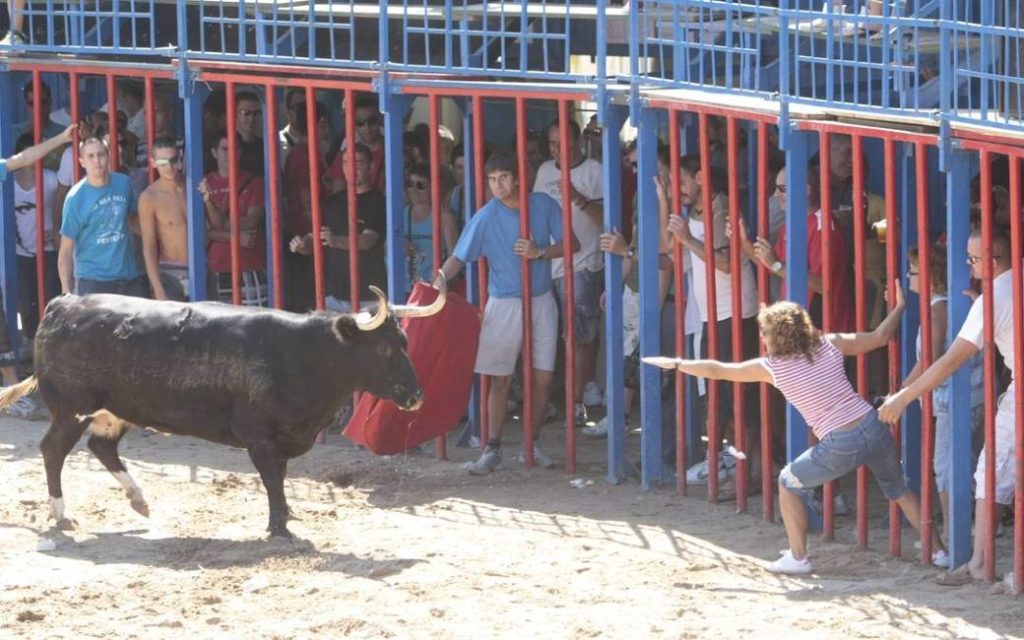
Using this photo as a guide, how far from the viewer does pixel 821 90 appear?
12898 millimetres

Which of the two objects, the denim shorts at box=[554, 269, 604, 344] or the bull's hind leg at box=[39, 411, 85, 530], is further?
the denim shorts at box=[554, 269, 604, 344]

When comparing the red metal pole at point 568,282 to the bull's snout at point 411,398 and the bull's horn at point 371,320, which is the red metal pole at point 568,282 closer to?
the bull's snout at point 411,398

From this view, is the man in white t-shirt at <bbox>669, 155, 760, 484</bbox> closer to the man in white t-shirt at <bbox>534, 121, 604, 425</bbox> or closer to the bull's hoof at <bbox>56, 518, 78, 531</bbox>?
the man in white t-shirt at <bbox>534, 121, 604, 425</bbox>

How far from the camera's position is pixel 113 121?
43.6 ft

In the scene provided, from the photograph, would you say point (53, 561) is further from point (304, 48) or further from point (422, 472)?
point (304, 48)

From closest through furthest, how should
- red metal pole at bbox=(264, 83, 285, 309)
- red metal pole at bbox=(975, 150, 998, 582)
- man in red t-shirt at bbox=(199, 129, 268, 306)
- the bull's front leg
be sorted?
red metal pole at bbox=(975, 150, 998, 582) → the bull's front leg → red metal pole at bbox=(264, 83, 285, 309) → man in red t-shirt at bbox=(199, 129, 268, 306)

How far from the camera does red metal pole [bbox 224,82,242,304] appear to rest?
12688mm

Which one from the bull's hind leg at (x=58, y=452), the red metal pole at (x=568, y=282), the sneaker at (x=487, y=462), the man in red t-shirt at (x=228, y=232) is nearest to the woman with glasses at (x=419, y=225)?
the man in red t-shirt at (x=228, y=232)

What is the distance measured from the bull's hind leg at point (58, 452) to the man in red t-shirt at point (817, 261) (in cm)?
366

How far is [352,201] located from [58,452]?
2.72 m

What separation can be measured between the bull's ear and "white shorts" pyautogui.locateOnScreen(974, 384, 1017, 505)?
319 centimetres

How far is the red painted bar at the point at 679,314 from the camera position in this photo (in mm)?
11023

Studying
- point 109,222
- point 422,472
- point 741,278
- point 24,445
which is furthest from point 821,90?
point 24,445

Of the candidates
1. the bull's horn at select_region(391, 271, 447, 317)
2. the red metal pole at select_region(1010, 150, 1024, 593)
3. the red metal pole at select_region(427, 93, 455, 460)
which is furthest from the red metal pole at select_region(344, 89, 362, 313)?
the red metal pole at select_region(1010, 150, 1024, 593)
